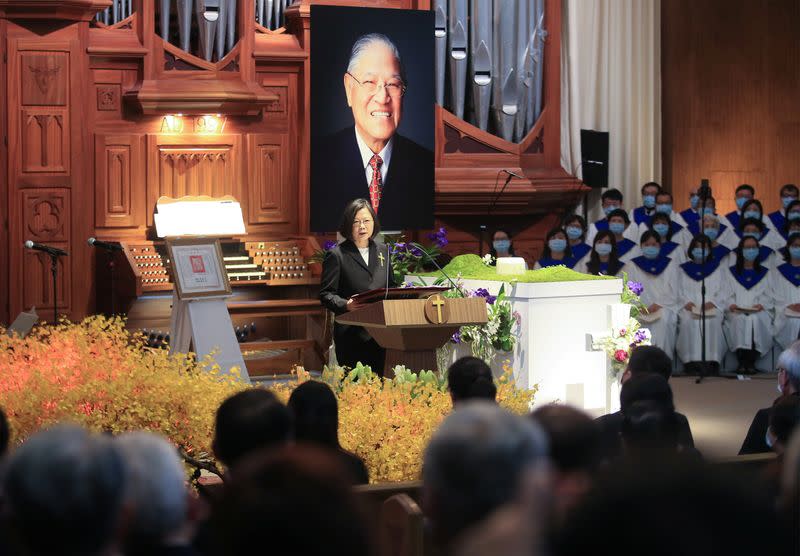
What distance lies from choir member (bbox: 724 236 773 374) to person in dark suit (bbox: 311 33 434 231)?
10.4 ft

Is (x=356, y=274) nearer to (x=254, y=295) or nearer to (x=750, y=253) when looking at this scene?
(x=254, y=295)

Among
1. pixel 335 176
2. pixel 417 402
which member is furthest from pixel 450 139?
pixel 417 402

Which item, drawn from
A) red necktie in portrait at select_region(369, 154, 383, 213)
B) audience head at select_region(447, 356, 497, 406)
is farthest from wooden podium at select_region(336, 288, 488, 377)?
red necktie in portrait at select_region(369, 154, 383, 213)

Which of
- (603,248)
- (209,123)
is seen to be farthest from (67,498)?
(603,248)

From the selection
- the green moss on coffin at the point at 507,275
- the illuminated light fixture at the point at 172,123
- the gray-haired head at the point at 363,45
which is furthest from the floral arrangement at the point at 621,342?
the illuminated light fixture at the point at 172,123

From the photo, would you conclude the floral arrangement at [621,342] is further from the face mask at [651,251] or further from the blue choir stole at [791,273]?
the blue choir stole at [791,273]

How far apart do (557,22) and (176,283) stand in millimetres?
5171

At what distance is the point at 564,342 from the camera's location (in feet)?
26.5

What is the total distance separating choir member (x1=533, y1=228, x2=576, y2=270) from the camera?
443 inches

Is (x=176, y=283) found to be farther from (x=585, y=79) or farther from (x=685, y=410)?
(x=585, y=79)

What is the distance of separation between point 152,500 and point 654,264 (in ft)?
33.1

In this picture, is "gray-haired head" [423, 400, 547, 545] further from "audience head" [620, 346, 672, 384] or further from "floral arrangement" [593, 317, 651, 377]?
"floral arrangement" [593, 317, 651, 377]

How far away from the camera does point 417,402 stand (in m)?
5.58

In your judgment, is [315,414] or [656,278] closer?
[315,414]
